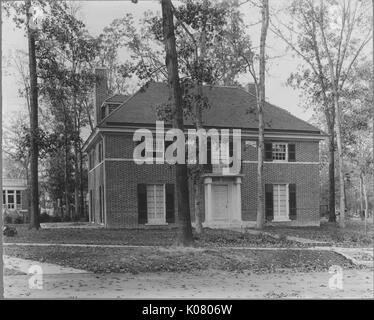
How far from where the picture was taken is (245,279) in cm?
838

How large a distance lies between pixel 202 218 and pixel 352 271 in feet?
16.4

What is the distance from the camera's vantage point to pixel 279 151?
12680 millimetres

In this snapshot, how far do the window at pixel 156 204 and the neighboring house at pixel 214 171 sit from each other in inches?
1.0

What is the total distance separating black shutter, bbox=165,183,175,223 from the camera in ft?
37.5

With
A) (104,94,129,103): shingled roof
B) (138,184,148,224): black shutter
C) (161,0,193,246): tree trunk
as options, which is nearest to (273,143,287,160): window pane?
(161,0,193,246): tree trunk

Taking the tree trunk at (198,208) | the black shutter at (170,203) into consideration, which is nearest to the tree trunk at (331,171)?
the tree trunk at (198,208)

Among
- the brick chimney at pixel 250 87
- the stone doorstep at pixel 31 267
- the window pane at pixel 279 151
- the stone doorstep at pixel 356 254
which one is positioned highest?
the brick chimney at pixel 250 87

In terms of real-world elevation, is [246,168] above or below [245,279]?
above

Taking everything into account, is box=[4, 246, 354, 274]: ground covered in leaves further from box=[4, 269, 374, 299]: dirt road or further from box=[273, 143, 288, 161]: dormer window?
box=[273, 143, 288, 161]: dormer window

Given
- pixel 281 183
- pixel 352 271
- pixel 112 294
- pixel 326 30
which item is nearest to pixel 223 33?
pixel 326 30

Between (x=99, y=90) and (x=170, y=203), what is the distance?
3432 millimetres

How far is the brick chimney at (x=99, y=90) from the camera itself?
421 inches

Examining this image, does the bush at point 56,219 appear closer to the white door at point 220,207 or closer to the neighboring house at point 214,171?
the neighboring house at point 214,171
